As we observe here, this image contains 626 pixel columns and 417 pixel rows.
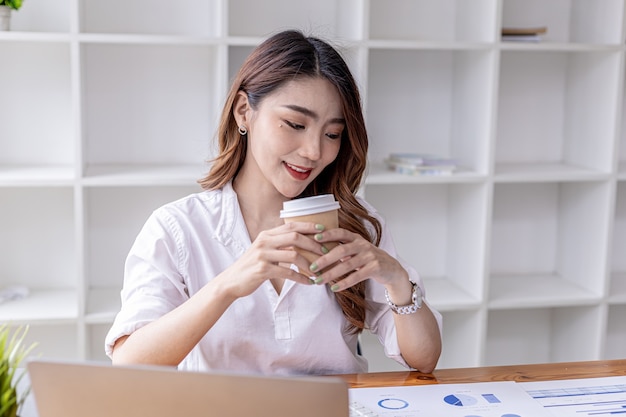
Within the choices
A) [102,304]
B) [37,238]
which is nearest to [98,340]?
[102,304]

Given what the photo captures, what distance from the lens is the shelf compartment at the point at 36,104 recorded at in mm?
2801

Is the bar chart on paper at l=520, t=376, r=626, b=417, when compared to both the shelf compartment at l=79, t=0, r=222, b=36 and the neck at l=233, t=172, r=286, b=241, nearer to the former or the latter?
the neck at l=233, t=172, r=286, b=241

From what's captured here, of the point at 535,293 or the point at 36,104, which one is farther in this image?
the point at 535,293

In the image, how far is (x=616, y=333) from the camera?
3.38 meters

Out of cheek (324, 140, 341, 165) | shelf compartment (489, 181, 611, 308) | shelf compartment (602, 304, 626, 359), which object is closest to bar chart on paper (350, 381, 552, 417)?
cheek (324, 140, 341, 165)

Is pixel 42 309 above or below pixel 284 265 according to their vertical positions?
below

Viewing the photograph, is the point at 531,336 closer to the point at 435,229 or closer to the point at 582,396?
the point at 435,229

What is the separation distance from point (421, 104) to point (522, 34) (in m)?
0.46

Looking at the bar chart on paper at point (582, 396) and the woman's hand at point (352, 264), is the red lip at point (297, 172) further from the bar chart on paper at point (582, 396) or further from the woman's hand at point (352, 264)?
the bar chart on paper at point (582, 396)

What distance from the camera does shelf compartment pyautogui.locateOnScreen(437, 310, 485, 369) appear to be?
295 centimetres

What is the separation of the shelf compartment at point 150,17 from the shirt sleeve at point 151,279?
126 centimetres

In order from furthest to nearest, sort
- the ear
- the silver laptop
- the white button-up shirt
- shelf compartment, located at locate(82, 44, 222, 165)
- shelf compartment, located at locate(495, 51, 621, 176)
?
shelf compartment, located at locate(495, 51, 621, 176) < shelf compartment, located at locate(82, 44, 222, 165) < the ear < the white button-up shirt < the silver laptop

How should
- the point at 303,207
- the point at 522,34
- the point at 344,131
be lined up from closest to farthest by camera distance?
the point at 303,207
the point at 344,131
the point at 522,34

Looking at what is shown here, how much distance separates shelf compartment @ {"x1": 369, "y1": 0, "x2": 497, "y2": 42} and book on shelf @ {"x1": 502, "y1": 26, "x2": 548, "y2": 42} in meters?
0.15
